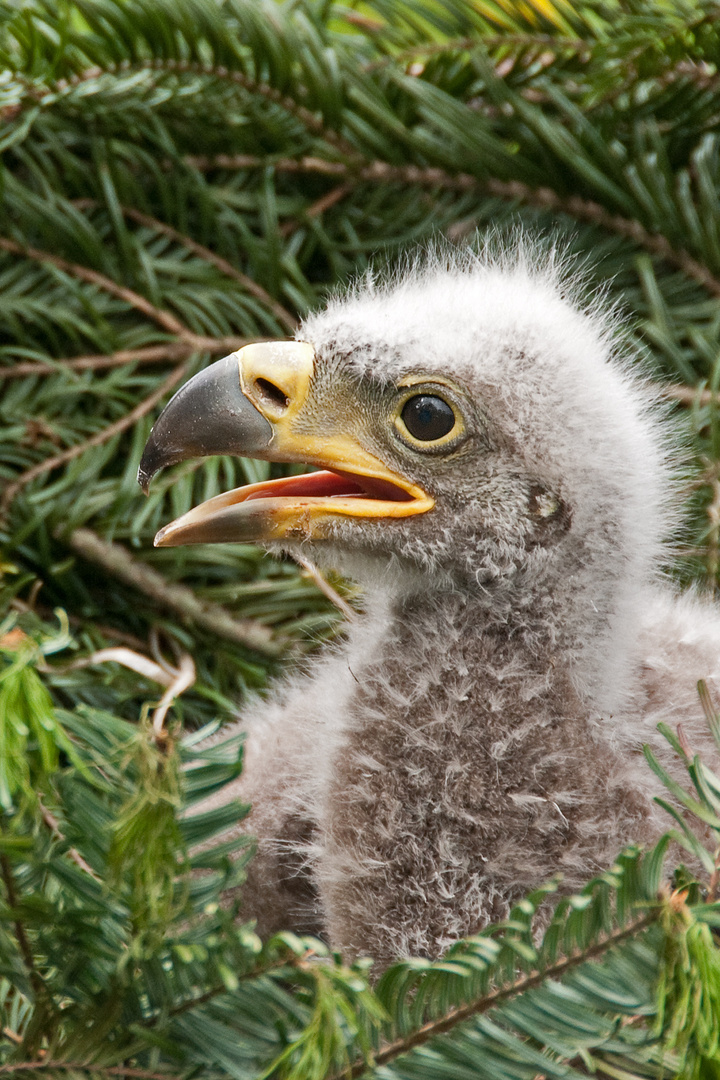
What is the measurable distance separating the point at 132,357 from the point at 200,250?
0.77ft

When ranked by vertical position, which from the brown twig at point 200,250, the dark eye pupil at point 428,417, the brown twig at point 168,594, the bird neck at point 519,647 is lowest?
the brown twig at point 168,594

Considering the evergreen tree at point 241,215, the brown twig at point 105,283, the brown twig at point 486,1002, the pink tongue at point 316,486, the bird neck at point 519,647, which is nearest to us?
the brown twig at point 486,1002

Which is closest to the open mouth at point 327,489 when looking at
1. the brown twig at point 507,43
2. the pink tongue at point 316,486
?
the pink tongue at point 316,486

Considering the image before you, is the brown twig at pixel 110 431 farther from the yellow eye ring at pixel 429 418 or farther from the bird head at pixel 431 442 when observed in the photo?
the yellow eye ring at pixel 429 418

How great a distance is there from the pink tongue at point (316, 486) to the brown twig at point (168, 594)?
0.40m

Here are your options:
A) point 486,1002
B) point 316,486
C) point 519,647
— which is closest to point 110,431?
point 316,486

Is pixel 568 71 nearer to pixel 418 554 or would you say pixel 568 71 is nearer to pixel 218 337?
pixel 218 337

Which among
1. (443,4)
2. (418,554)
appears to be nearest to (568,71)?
(443,4)

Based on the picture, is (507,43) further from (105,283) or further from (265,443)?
(265,443)

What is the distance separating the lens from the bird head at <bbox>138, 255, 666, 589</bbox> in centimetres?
124

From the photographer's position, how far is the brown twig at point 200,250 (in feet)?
5.98

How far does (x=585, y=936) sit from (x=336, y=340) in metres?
0.76

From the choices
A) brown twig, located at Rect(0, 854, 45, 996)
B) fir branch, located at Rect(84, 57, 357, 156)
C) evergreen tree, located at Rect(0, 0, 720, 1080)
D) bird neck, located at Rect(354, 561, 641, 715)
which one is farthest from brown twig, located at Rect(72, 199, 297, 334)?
brown twig, located at Rect(0, 854, 45, 996)

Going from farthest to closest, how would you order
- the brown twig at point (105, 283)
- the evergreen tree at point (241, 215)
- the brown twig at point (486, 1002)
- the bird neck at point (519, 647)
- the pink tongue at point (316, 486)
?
the brown twig at point (105, 283) < the evergreen tree at point (241, 215) < the pink tongue at point (316, 486) < the bird neck at point (519, 647) < the brown twig at point (486, 1002)
